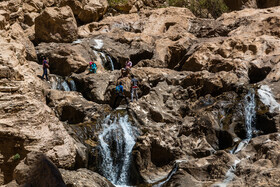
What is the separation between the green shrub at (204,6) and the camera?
124ft

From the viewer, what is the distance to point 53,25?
27469 mm

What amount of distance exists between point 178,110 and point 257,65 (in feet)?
19.0

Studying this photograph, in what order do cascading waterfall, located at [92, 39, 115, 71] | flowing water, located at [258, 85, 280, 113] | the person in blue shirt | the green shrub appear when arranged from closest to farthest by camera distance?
flowing water, located at [258, 85, 280, 113] < the person in blue shirt < cascading waterfall, located at [92, 39, 115, 71] < the green shrub

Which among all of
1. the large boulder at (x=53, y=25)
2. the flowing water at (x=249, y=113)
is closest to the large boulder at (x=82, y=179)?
the flowing water at (x=249, y=113)

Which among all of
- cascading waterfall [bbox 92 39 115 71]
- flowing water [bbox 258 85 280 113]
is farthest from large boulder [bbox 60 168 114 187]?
cascading waterfall [bbox 92 39 115 71]

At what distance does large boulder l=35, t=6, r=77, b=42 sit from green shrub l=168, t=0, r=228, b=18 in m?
16.4

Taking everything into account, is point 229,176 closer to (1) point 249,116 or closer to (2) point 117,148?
(1) point 249,116

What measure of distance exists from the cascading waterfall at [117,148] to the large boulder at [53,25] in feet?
43.2

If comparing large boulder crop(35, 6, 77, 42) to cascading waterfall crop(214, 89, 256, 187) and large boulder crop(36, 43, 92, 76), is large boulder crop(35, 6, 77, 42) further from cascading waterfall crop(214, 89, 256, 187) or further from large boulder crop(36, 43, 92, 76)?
→ cascading waterfall crop(214, 89, 256, 187)

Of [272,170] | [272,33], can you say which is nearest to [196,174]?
[272,170]

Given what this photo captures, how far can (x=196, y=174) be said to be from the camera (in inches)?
475

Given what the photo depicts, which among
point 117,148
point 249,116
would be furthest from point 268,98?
point 117,148

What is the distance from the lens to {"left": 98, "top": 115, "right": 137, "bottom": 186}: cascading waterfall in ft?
50.8

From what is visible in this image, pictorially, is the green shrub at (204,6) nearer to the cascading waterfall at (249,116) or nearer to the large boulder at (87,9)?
the large boulder at (87,9)
